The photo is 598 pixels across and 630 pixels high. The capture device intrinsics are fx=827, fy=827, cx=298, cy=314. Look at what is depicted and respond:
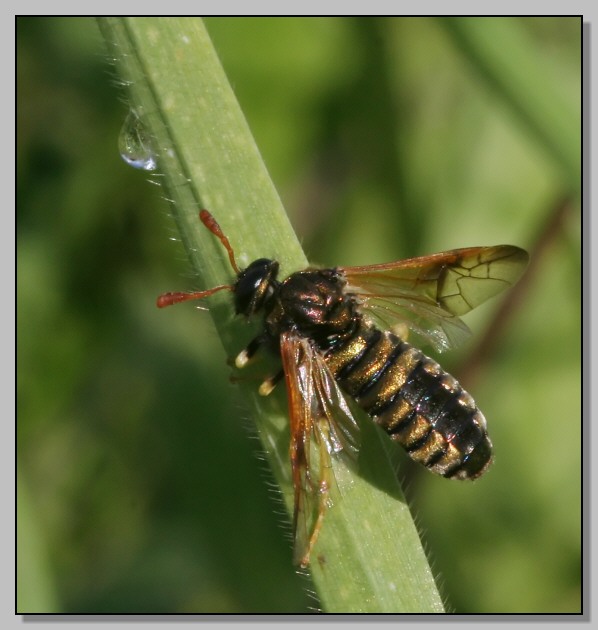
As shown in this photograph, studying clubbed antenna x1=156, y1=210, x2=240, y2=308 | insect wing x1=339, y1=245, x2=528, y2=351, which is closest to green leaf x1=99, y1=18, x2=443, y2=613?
A: clubbed antenna x1=156, y1=210, x2=240, y2=308

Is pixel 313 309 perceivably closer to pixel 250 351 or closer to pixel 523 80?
pixel 250 351

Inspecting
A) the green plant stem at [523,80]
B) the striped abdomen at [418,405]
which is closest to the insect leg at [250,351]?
the striped abdomen at [418,405]

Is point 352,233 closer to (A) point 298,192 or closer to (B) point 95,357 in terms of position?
(A) point 298,192

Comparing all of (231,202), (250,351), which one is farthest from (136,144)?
(250,351)

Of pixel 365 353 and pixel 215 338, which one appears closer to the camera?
pixel 365 353

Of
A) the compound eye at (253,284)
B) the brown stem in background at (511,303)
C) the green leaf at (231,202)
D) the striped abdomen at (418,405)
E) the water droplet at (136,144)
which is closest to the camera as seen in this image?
the green leaf at (231,202)

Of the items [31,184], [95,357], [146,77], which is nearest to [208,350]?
[95,357]

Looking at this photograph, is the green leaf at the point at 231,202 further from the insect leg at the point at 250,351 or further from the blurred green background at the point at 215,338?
the blurred green background at the point at 215,338
